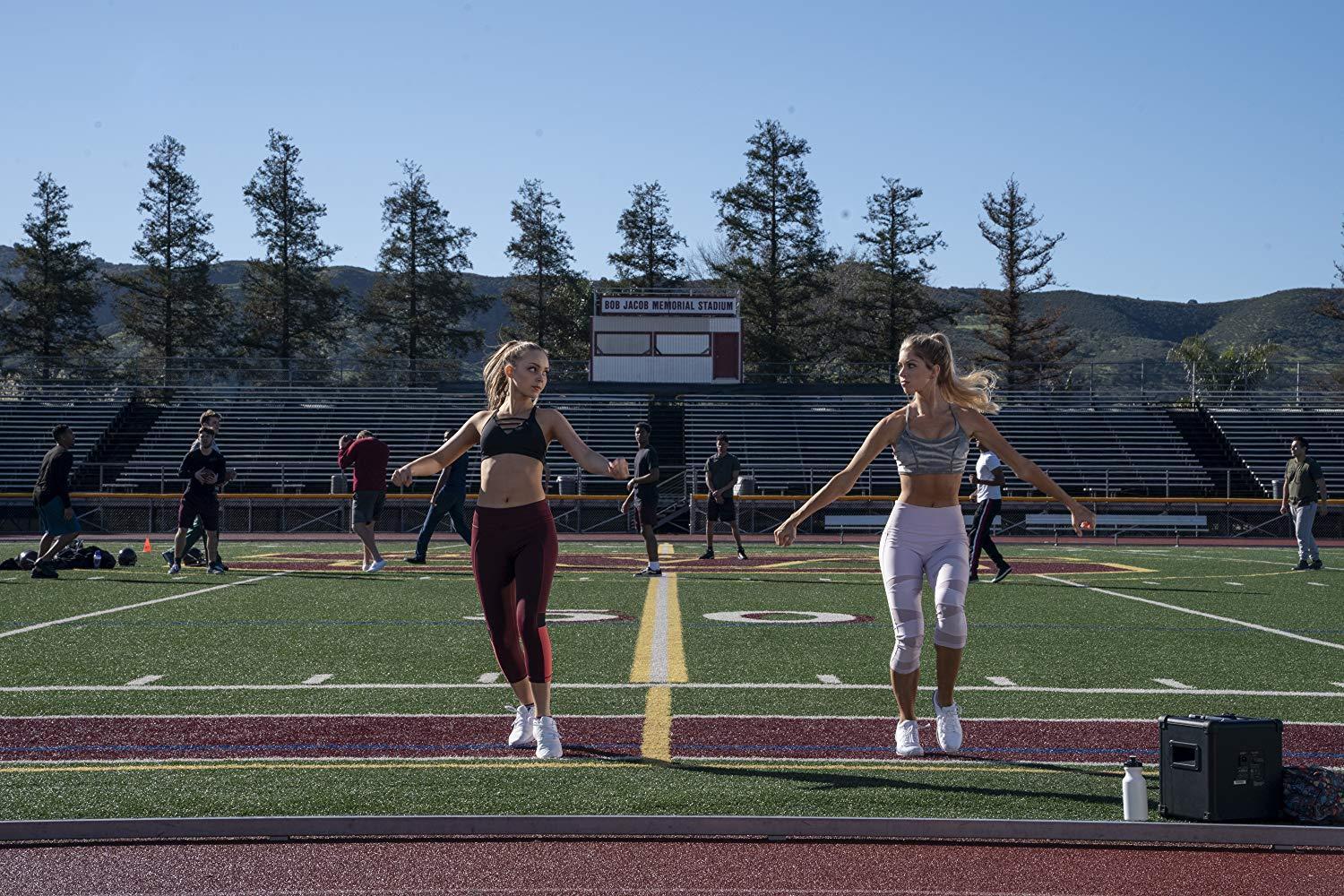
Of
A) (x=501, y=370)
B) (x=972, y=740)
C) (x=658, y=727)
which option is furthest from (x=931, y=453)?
(x=501, y=370)

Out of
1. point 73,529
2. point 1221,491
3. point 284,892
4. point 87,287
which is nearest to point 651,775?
point 284,892

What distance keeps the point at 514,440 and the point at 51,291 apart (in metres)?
71.3

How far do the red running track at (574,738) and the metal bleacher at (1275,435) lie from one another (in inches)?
1410

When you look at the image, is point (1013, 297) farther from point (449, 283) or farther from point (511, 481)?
point (511, 481)

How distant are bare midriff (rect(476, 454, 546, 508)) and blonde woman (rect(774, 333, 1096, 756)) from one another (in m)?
1.26

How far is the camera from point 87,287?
72188 mm

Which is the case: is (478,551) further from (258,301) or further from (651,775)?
(258,301)

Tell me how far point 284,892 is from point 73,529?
14204 millimetres

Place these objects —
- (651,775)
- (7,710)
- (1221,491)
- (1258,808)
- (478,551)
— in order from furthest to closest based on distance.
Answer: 1. (1221,491)
2. (7,710)
3. (478,551)
4. (651,775)
5. (1258,808)

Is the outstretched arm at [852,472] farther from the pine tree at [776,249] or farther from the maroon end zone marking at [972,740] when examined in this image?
the pine tree at [776,249]

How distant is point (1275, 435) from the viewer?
44625 millimetres

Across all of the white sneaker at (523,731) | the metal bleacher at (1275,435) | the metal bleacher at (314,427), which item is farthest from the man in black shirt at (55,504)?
the metal bleacher at (1275,435)

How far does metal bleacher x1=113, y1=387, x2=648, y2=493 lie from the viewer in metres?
40.3

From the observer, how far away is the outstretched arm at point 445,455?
6.85 meters
